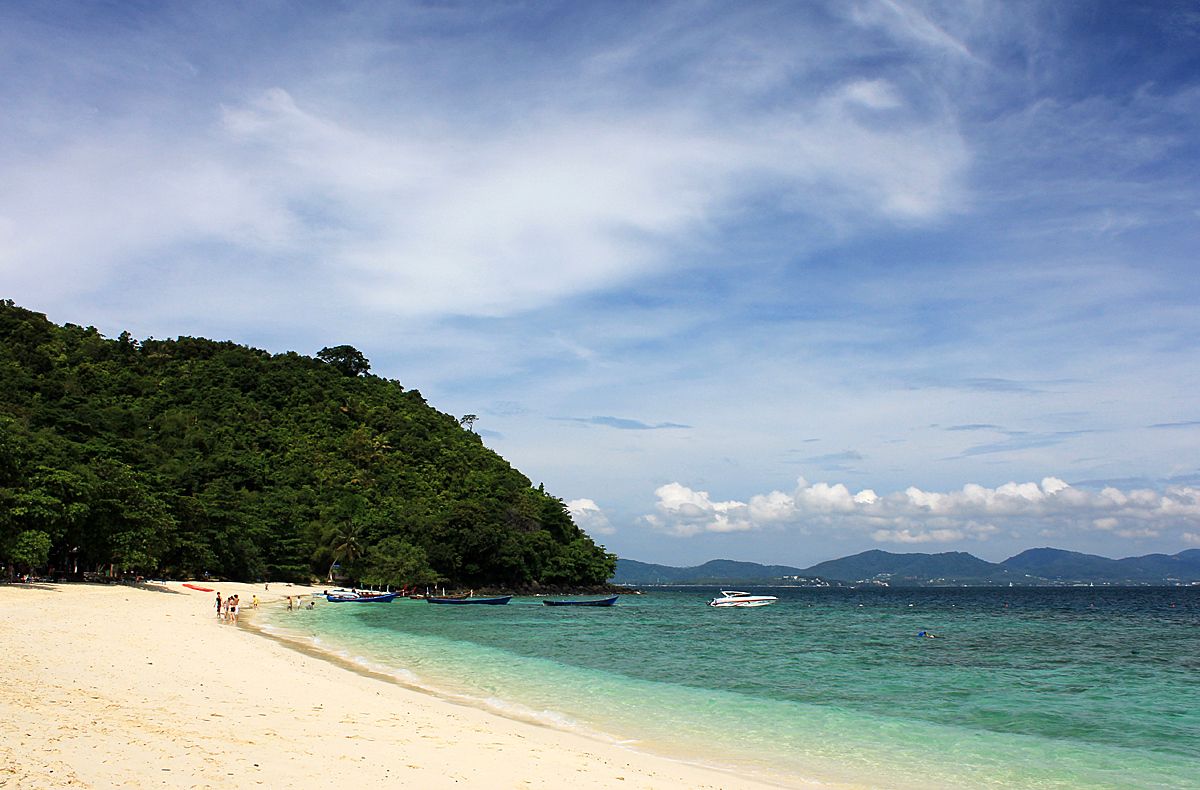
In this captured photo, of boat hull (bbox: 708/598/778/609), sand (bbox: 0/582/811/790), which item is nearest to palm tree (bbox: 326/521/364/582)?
boat hull (bbox: 708/598/778/609)

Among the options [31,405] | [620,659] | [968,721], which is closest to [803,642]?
[620,659]

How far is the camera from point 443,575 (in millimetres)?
78500

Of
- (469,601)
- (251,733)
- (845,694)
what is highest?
(251,733)

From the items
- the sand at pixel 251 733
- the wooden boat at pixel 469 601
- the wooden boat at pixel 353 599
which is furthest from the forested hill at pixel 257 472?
the sand at pixel 251 733

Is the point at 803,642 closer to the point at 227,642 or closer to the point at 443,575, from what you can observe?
→ the point at 227,642

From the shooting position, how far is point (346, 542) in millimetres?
71938

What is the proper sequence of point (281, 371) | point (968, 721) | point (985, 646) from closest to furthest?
point (968, 721)
point (985, 646)
point (281, 371)

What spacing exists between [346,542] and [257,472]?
13.2 m

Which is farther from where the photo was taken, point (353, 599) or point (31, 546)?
point (353, 599)

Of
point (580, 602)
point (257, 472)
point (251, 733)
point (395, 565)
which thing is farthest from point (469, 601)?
point (251, 733)

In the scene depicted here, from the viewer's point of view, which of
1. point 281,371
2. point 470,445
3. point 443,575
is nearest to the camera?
point 443,575

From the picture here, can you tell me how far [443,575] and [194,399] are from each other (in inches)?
1439

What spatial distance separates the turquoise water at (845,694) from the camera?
39.3ft

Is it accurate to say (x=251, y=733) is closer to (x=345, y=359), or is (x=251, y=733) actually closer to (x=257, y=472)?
(x=257, y=472)
